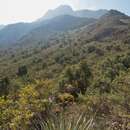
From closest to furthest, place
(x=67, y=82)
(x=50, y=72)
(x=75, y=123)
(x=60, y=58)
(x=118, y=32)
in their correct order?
(x=75, y=123) → (x=67, y=82) → (x=50, y=72) → (x=60, y=58) → (x=118, y=32)

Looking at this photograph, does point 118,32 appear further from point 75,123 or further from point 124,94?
point 75,123

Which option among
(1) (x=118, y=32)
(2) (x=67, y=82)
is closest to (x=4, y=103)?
(2) (x=67, y=82)

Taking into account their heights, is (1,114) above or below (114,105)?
above

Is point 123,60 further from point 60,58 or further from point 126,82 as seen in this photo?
point 126,82

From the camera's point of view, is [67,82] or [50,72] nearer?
[67,82]

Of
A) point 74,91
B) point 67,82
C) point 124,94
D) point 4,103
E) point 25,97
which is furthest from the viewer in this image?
point 67,82

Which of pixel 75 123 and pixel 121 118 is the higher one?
pixel 75 123

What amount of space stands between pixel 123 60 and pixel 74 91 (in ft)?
85.8

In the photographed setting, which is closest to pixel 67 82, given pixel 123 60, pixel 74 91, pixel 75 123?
pixel 74 91

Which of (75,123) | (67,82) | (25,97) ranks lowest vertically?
(67,82)

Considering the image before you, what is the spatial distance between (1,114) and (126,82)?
10.2 metres

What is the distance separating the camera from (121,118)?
18766mm

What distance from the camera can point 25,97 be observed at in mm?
18297

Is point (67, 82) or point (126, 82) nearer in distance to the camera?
point (126, 82)
